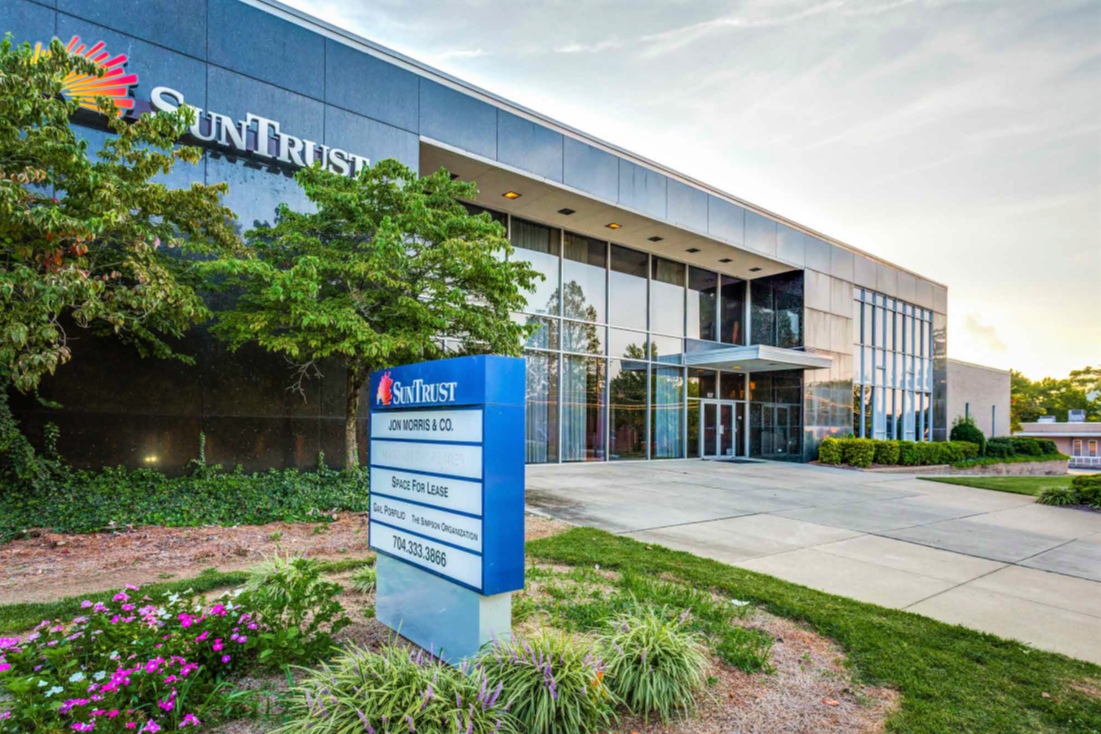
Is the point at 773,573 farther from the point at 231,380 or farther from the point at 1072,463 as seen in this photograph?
the point at 1072,463

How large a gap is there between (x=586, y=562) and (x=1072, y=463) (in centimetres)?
6405

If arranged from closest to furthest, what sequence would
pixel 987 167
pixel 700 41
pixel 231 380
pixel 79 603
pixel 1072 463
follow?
pixel 79 603, pixel 231 380, pixel 700 41, pixel 987 167, pixel 1072 463

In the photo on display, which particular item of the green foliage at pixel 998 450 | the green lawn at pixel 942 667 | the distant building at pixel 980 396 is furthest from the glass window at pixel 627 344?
the distant building at pixel 980 396

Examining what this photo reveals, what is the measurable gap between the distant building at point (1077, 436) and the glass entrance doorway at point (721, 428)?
45252 mm

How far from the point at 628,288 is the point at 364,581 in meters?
16.1

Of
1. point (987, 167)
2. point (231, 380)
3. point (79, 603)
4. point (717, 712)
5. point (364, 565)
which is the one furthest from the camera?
point (987, 167)

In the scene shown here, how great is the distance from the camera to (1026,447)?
3066cm

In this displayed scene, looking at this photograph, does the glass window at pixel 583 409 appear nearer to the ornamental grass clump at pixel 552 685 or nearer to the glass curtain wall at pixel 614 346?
the glass curtain wall at pixel 614 346

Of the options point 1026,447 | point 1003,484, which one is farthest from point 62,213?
point 1026,447

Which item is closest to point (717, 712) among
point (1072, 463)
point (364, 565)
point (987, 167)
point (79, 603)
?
point (364, 565)

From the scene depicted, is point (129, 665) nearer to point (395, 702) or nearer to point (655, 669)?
point (395, 702)

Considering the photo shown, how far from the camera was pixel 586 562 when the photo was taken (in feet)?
20.5

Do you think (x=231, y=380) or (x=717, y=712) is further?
(x=231, y=380)

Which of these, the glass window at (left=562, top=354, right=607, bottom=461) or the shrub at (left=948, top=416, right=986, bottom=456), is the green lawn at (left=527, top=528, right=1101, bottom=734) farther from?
the shrub at (left=948, top=416, right=986, bottom=456)
